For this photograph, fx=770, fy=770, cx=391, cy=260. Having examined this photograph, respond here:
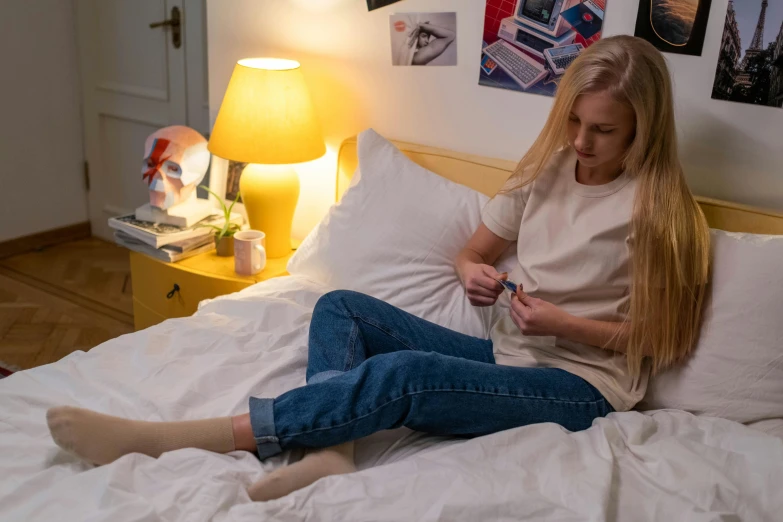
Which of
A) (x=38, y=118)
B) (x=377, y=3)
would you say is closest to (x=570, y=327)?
(x=377, y=3)

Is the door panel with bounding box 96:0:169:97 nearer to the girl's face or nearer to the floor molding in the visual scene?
the floor molding

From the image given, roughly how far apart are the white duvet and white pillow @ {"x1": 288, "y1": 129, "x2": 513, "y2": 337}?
357 millimetres

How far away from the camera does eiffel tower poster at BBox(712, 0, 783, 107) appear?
1565mm

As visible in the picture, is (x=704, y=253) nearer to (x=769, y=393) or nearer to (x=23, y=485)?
(x=769, y=393)

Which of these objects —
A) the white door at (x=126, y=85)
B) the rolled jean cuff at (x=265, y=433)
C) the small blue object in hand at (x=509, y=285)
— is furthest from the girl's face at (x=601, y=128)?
the white door at (x=126, y=85)

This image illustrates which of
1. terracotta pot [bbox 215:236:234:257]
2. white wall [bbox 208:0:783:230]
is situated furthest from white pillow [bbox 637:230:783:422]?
terracotta pot [bbox 215:236:234:257]

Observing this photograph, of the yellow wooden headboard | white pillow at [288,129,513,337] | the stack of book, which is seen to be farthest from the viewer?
the stack of book

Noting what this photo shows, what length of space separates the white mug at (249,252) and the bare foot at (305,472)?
0.89 metres

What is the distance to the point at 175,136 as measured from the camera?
2.16 metres

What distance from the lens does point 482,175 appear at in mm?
1901

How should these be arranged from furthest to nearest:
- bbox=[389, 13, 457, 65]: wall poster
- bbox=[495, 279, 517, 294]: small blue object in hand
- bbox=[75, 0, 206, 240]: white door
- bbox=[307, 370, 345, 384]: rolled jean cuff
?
bbox=[75, 0, 206, 240]: white door → bbox=[389, 13, 457, 65]: wall poster → bbox=[495, 279, 517, 294]: small blue object in hand → bbox=[307, 370, 345, 384]: rolled jean cuff

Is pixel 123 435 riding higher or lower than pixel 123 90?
lower

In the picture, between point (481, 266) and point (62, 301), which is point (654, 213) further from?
point (62, 301)

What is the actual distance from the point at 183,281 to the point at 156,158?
357 mm
